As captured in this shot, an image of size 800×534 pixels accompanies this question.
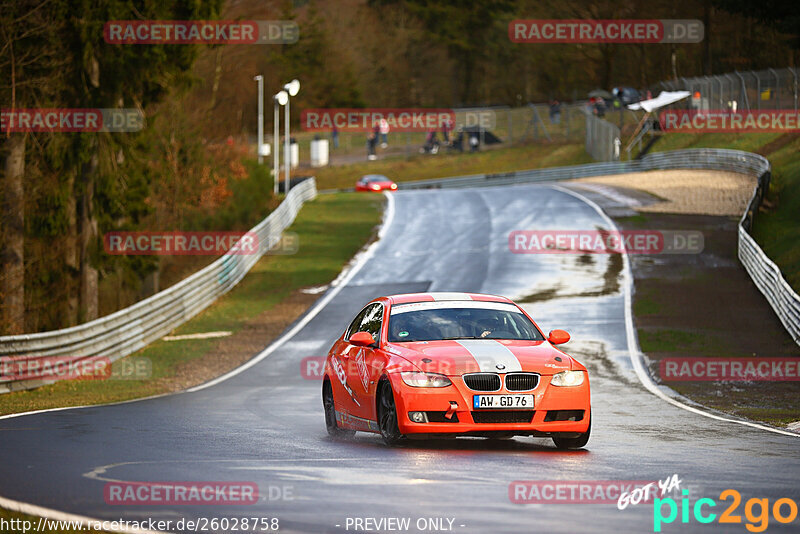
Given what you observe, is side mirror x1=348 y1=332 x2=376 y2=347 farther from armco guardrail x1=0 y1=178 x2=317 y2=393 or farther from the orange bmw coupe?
armco guardrail x1=0 y1=178 x2=317 y2=393

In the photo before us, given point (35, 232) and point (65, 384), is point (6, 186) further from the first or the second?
point (65, 384)

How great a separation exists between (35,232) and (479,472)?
2804 cm

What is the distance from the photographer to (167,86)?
35.3 meters

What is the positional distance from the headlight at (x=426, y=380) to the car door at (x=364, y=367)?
779mm

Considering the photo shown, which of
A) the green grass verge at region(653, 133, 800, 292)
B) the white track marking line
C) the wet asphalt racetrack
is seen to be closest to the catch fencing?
the green grass verge at region(653, 133, 800, 292)

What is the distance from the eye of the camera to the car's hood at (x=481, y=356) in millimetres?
10766

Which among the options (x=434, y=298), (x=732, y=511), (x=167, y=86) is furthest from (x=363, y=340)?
(x=167, y=86)

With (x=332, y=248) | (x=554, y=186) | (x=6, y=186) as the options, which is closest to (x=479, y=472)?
(x=6, y=186)

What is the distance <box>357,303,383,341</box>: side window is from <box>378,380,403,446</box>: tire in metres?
0.89

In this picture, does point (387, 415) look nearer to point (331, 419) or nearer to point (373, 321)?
point (373, 321)

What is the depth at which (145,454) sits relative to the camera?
981 cm

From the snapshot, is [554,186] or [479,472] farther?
[554,186]

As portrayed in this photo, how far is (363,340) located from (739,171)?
49.5 metres

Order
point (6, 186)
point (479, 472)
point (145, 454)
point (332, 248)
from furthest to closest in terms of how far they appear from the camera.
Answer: point (332, 248)
point (6, 186)
point (145, 454)
point (479, 472)
